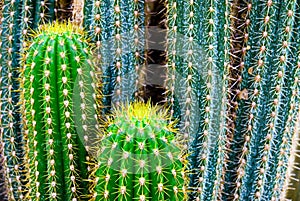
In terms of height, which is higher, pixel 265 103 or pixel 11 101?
pixel 265 103

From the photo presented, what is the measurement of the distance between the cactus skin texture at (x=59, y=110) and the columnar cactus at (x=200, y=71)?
379 millimetres

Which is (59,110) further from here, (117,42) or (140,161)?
(140,161)

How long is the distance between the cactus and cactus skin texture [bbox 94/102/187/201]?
0.48m

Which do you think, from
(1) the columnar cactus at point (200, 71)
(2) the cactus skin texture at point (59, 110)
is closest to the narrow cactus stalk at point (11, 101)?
(2) the cactus skin texture at point (59, 110)

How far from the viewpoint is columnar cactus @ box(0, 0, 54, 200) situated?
9.21 feet

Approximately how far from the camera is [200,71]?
8.05ft

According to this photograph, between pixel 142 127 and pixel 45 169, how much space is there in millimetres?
638

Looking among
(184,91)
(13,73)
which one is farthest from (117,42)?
(13,73)

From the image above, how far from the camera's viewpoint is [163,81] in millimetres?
2574

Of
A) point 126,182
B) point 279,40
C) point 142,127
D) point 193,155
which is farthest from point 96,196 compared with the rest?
point 279,40

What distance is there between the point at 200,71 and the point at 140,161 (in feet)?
2.23

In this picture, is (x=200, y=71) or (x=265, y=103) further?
(x=265, y=103)

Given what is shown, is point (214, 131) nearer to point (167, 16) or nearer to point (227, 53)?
point (227, 53)

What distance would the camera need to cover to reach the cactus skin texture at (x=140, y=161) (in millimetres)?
1932
